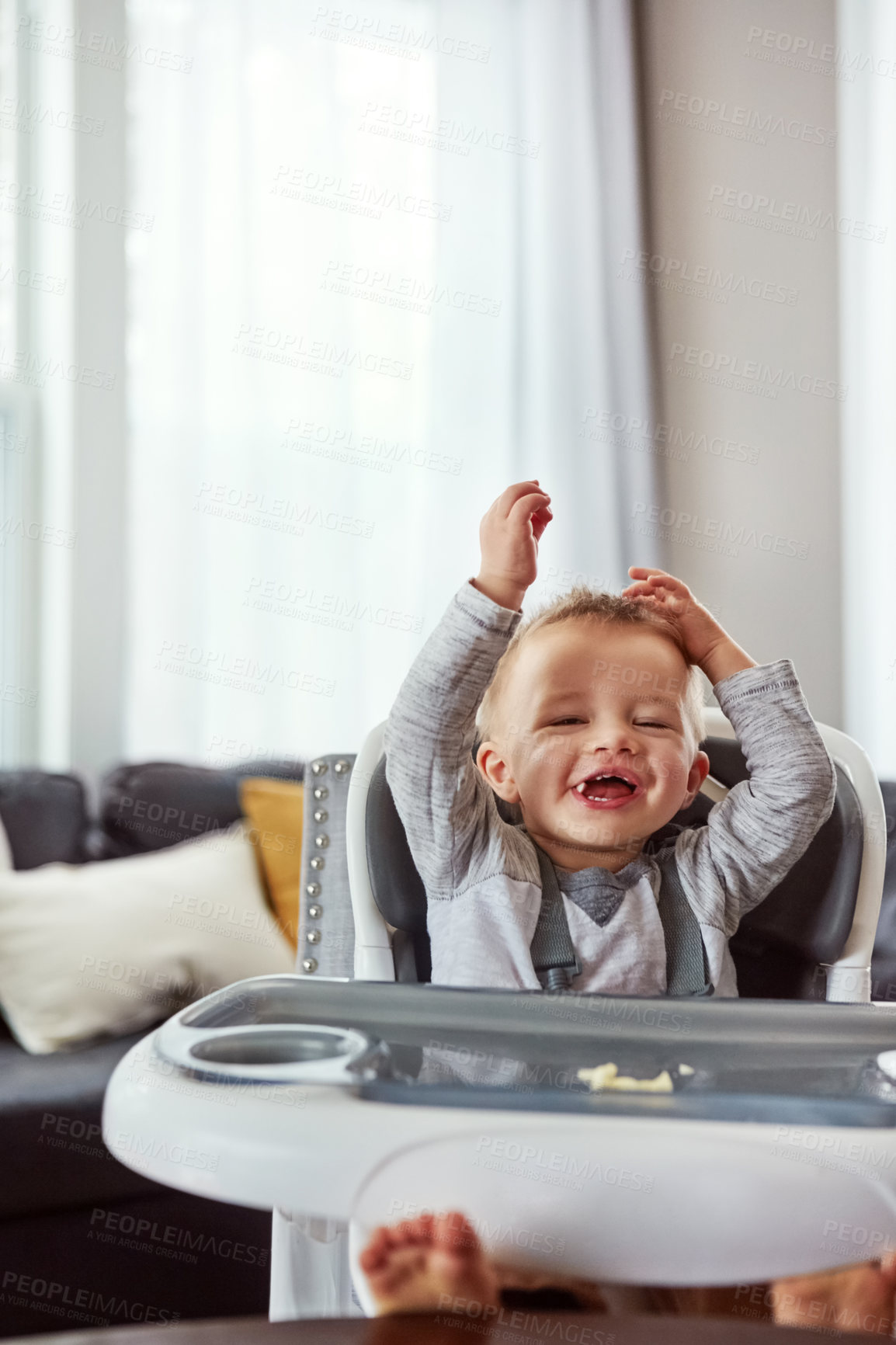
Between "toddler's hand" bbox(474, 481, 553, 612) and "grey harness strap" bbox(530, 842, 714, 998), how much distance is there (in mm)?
284

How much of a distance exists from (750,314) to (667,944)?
1.86 m

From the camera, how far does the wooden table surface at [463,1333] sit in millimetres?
566

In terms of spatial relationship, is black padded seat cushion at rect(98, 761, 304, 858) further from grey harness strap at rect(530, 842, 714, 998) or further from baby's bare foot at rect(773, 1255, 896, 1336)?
baby's bare foot at rect(773, 1255, 896, 1336)

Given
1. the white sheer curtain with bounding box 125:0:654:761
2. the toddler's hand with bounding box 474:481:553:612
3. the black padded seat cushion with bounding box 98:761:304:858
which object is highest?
the white sheer curtain with bounding box 125:0:654:761

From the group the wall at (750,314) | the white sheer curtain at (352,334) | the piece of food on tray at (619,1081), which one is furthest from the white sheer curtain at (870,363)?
the piece of food on tray at (619,1081)

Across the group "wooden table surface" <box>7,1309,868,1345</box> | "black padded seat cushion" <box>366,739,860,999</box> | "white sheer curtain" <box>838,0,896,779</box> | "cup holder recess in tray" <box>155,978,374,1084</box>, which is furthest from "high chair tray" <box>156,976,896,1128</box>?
"white sheer curtain" <box>838,0,896,779</box>

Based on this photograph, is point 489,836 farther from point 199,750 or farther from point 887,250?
point 887,250

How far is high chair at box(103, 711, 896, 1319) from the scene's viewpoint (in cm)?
56

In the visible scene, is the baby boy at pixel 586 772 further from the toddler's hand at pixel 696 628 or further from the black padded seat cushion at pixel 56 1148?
the black padded seat cushion at pixel 56 1148

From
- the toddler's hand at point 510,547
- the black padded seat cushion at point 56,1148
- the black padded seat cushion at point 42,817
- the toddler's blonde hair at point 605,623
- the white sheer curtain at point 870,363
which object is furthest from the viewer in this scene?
the white sheer curtain at point 870,363

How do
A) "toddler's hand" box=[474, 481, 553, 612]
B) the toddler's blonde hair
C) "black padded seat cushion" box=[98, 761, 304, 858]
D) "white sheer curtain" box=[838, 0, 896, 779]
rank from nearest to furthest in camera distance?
"toddler's hand" box=[474, 481, 553, 612] < the toddler's blonde hair < "black padded seat cushion" box=[98, 761, 304, 858] < "white sheer curtain" box=[838, 0, 896, 779]

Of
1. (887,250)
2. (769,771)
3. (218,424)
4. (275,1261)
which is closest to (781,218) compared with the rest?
(887,250)

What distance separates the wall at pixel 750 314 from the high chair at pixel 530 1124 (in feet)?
5.94

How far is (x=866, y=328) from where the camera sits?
224 centimetres
